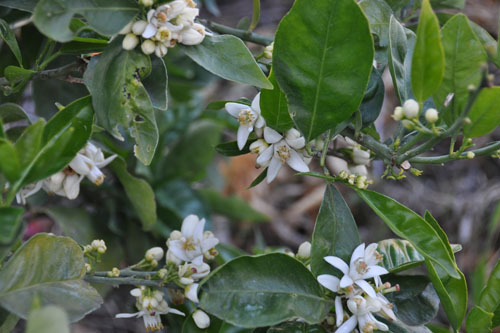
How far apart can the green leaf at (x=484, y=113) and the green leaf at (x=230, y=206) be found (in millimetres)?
1184

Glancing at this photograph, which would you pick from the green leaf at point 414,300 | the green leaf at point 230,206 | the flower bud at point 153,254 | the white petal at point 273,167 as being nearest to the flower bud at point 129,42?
the white petal at point 273,167

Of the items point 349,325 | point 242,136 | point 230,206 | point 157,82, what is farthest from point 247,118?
point 230,206

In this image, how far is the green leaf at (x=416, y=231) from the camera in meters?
0.79

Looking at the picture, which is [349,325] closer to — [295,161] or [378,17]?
[295,161]

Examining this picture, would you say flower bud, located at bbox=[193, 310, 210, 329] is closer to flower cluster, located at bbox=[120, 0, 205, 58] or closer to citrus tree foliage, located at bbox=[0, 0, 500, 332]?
citrus tree foliage, located at bbox=[0, 0, 500, 332]

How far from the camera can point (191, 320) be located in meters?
0.97

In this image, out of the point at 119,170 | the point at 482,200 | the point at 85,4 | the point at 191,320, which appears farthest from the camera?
the point at 482,200

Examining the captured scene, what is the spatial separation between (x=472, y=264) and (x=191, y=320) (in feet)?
5.90

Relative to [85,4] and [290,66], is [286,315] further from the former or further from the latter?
[85,4]

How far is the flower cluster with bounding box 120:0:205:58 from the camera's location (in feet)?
2.58

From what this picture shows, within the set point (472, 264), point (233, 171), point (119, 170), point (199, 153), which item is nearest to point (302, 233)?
point (233, 171)

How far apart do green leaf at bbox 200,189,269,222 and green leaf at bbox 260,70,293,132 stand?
102cm

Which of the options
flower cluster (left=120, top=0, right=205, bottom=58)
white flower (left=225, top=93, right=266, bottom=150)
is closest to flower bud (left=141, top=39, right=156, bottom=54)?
flower cluster (left=120, top=0, right=205, bottom=58)

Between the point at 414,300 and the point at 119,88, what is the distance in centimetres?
63
